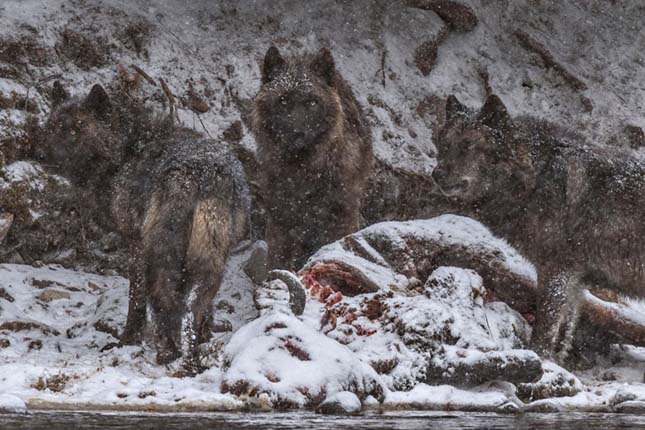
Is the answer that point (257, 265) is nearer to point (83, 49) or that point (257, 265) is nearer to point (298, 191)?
point (298, 191)

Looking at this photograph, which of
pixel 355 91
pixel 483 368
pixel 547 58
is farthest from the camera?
pixel 547 58

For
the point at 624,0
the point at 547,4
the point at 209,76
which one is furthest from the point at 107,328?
the point at 624,0

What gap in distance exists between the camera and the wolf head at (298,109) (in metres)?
9.79

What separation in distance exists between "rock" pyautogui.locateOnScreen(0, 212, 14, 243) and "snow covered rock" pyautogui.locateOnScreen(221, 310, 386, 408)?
4028 millimetres

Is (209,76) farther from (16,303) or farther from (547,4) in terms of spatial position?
(547,4)

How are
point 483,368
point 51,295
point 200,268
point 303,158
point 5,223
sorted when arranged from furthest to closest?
point 5,223 → point 303,158 → point 51,295 → point 200,268 → point 483,368

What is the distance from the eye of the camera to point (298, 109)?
982 cm

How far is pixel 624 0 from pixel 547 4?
157cm

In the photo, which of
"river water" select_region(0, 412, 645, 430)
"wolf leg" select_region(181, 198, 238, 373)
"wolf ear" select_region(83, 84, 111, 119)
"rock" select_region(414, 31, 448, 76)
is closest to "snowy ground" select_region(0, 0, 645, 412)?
"rock" select_region(414, 31, 448, 76)

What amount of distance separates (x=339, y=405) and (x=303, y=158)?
4.00 meters

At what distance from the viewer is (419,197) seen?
12391 millimetres

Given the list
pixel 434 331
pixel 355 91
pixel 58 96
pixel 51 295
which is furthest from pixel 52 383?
pixel 355 91

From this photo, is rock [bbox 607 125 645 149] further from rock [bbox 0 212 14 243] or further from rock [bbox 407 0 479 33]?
rock [bbox 0 212 14 243]

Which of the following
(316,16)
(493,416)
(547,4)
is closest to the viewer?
(493,416)
